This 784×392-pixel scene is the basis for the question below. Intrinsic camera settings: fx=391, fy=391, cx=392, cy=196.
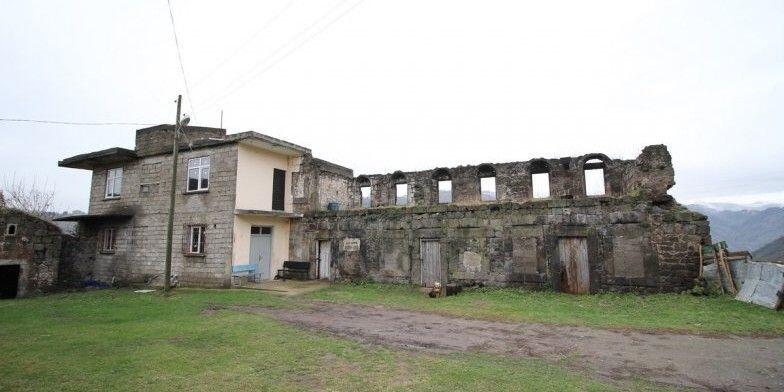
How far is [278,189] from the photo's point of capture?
1808 cm

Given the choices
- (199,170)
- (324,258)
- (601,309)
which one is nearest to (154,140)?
(199,170)

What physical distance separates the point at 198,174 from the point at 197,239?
9.28 ft

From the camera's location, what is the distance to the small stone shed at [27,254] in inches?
603

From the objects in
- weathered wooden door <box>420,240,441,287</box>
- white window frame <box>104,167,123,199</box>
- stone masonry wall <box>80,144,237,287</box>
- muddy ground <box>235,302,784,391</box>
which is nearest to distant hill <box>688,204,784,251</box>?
weathered wooden door <box>420,240,441,287</box>

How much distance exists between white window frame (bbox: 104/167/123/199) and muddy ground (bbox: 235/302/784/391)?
14465 mm

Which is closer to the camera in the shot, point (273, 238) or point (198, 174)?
point (198, 174)

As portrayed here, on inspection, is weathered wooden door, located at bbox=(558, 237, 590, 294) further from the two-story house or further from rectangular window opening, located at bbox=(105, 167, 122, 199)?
rectangular window opening, located at bbox=(105, 167, 122, 199)

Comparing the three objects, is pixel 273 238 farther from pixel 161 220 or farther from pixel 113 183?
pixel 113 183

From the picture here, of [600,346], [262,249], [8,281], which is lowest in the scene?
[600,346]

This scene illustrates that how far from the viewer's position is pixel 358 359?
614 centimetres

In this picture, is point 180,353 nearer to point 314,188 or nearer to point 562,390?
point 562,390

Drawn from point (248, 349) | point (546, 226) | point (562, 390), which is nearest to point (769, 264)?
point (546, 226)

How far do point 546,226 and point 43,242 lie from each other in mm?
19984

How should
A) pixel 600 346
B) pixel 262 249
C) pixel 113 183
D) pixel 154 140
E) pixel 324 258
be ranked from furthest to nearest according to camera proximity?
pixel 113 183, pixel 154 140, pixel 324 258, pixel 262 249, pixel 600 346
